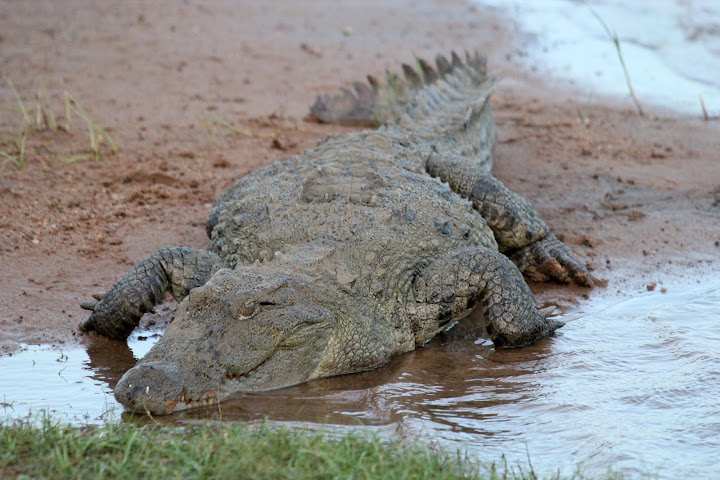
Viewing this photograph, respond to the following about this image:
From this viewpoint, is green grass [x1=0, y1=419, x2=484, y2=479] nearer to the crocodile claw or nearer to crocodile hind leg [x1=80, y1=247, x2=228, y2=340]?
crocodile hind leg [x1=80, y1=247, x2=228, y2=340]

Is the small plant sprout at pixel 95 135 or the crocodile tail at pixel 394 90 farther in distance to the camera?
the crocodile tail at pixel 394 90

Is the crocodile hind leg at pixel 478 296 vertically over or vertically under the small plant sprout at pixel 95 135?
under

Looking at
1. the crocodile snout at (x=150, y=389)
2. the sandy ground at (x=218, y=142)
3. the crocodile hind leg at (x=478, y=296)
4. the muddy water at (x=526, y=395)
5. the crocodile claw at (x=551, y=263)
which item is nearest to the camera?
the muddy water at (x=526, y=395)

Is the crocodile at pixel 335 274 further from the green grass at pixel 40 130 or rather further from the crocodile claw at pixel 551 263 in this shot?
the green grass at pixel 40 130

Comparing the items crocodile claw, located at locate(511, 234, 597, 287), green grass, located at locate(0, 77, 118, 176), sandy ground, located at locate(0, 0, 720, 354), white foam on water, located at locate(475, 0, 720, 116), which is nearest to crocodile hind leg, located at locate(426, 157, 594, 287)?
crocodile claw, located at locate(511, 234, 597, 287)

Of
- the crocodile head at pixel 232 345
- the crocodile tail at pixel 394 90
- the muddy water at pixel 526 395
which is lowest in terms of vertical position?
the muddy water at pixel 526 395

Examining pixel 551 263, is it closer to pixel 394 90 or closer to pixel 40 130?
pixel 394 90

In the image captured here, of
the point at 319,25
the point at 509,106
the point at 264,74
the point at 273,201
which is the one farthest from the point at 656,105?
the point at 273,201

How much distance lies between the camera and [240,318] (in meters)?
3.66

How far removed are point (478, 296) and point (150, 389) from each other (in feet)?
6.05

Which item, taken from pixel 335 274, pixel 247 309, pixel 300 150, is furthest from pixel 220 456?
pixel 300 150

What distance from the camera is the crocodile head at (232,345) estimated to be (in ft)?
11.1

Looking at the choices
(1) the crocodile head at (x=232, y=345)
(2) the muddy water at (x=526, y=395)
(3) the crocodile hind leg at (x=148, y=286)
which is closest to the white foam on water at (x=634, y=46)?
(2) the muddy water at (x=526, y=395)

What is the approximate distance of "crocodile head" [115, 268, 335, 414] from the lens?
11.1 feet
